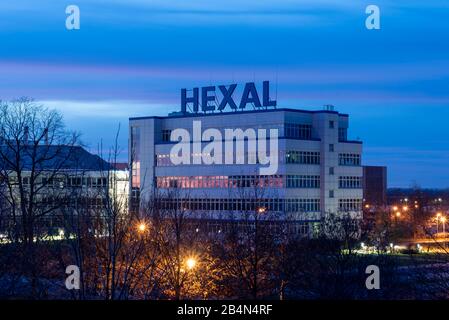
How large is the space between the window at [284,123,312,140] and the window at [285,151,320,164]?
154cm

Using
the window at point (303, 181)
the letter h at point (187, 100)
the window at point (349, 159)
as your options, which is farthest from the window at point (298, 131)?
the letter h at point (187, 100)

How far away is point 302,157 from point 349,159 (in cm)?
682

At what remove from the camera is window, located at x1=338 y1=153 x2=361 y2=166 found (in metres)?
80.2

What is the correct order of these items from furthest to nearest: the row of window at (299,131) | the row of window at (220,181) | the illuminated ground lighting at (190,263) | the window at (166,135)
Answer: the window at (166,135) < the row of window at (299,131) < the row of window at (220,181) < the illuminated ground lighting at (190,263)

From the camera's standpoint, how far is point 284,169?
74.6 m

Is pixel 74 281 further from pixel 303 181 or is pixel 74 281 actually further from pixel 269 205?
pixel 303 181

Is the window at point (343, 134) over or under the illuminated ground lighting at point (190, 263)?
over

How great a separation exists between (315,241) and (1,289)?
856 inches

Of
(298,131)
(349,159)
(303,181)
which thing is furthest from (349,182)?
(298,131)

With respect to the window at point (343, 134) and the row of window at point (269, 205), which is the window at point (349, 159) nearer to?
the window at point (343, 134)

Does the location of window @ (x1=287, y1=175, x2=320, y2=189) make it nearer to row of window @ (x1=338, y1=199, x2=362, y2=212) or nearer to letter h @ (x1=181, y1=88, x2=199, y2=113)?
row of window @ (x1=338, y1=199, x2=362, y2=212)

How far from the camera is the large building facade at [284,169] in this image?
247ft

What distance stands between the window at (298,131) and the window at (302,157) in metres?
1.54

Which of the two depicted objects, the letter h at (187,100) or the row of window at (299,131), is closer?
the row of window at (299,131)
